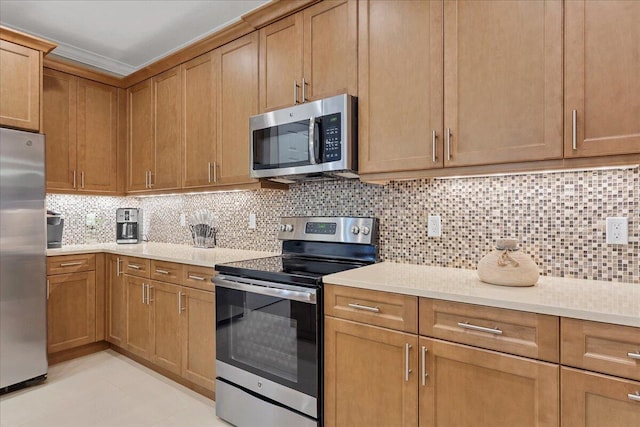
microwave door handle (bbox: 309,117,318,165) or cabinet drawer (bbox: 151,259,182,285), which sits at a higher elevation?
microwave door handle (bbox: 309,117,318,165)

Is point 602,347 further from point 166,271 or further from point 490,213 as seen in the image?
point 166,271

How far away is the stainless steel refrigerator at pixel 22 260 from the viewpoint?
2480 mm

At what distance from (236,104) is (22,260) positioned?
1818 millimetres

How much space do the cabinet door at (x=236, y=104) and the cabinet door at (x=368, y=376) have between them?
1.32 m

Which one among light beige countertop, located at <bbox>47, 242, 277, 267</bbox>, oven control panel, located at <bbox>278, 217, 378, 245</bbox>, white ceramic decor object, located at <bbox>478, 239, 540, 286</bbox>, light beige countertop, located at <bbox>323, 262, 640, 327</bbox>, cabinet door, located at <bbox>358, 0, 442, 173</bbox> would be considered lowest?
light beige countertop, located at <bbox>47, 242, 277, 267</bbox>

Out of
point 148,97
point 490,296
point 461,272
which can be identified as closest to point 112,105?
point 148,97

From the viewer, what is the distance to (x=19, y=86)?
2617 mm

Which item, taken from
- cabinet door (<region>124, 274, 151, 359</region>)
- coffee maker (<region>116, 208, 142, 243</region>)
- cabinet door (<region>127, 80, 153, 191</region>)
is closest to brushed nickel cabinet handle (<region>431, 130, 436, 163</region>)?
cabinet door (<region>124, 274, 151, 359</region>)

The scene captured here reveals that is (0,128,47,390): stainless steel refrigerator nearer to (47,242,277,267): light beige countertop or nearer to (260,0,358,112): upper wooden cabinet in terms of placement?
(47,242,277,267): light beige countertop

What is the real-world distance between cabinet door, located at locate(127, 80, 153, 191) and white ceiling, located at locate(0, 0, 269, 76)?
1.21 ft

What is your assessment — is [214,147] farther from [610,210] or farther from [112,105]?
[610,210]

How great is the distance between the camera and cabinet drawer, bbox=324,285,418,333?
150 cm

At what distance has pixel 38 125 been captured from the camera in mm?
2695

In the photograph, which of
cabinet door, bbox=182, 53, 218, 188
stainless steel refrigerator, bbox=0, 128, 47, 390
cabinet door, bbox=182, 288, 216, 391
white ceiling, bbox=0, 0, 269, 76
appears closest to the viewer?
cabinet door, bbox=182, 288, 216, 391
